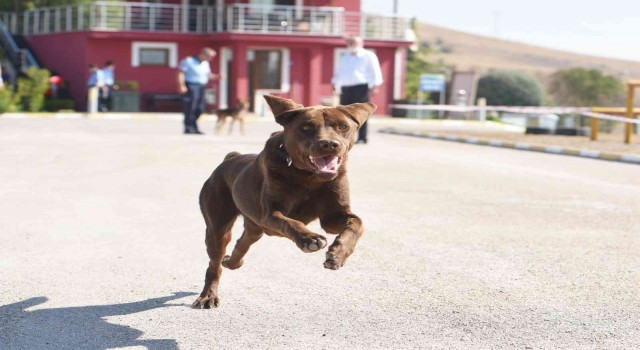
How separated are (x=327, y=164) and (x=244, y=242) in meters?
1.13

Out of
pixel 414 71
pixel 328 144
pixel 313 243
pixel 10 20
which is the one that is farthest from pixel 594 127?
Answer: pixel 414 71

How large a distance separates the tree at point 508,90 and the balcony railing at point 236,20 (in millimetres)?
7058

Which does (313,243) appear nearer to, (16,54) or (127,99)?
(127,99)

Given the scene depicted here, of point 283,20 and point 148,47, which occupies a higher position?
point 283,20

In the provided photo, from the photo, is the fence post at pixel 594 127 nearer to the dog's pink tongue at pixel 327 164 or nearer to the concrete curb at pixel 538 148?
the concrete curb at pixel 538 148

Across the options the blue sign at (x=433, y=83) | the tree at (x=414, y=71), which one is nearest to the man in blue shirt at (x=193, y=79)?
the blue sign at (x=433, y=83)

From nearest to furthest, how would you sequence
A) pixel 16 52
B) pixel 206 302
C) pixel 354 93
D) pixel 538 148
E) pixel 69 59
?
pixel 206 302 < pixel 354 93 < pixel 538 148 < pixel 69 59 < pixel 16 52

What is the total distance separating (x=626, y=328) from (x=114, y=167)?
1077 centimetres

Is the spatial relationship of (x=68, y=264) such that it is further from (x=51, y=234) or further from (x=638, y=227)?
(x=638, y=227)

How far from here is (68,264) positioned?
7.82 m

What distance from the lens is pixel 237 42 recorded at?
42062mm

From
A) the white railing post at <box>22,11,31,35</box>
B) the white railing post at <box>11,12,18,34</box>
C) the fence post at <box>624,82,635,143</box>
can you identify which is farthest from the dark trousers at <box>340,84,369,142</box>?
the white railing post at <box>11,12,18,34</box>

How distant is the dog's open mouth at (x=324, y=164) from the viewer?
537cm

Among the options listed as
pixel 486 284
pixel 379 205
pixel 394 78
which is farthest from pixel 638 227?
pixel 394 78
